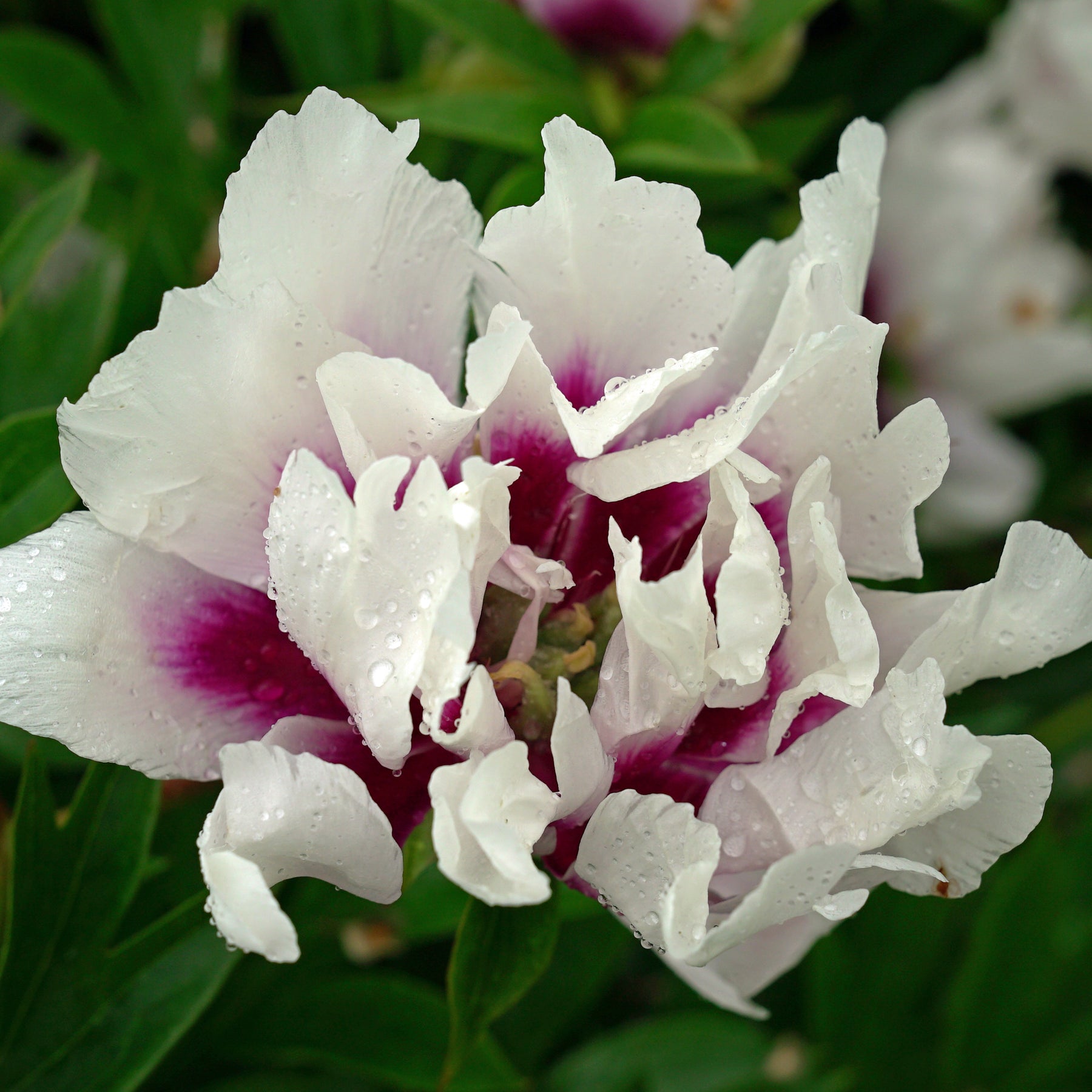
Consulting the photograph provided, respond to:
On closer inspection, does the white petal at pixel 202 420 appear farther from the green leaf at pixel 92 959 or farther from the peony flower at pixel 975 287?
the peony flower at pixel 975 287

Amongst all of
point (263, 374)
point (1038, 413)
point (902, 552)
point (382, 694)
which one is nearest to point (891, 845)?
point (902, 552)

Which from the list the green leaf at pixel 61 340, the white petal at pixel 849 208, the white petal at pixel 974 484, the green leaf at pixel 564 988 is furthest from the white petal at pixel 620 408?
the white petal at pixel 974 484

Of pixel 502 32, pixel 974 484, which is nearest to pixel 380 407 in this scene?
pixel 502 32

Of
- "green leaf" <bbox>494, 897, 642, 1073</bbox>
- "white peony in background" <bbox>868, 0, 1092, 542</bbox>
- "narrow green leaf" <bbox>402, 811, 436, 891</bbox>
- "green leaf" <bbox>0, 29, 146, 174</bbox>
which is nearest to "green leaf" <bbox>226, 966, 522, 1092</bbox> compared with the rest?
"green leaf" <bbox>494, 897, 642, 1073</bbox>

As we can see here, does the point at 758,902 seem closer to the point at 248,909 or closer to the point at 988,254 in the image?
the point at 248,909

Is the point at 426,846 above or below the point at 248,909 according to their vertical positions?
below
